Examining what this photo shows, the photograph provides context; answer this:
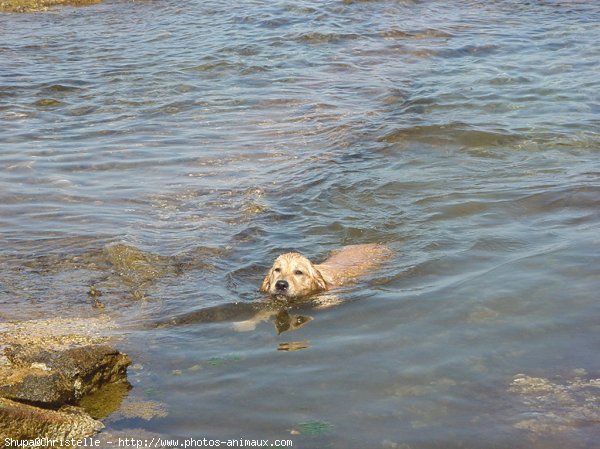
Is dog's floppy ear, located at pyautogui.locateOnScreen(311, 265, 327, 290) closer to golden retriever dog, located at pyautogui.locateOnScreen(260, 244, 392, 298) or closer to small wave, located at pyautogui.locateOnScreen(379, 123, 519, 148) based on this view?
golden retriever dog, located at pyautogui.locateOnScreen(260, 244, 392, 298)

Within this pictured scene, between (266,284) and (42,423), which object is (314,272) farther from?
(42,423)

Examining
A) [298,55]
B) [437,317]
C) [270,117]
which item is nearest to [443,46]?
[298,55]

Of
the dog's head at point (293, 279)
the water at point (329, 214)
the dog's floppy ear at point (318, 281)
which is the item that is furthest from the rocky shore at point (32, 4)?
the dog's floppy ear at point (318, 281)

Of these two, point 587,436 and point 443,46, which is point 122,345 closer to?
point 587,436

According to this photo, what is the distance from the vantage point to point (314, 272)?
24.0ft

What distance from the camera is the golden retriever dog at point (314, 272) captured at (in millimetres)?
7105

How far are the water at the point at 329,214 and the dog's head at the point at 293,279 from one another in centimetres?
16

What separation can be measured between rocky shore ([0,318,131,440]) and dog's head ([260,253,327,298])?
176 cm

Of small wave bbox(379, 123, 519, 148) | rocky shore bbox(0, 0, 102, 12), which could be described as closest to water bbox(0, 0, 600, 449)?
small wave bbox(379, 123, 519, 148)

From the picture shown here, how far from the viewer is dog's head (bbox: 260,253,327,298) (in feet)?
23.2

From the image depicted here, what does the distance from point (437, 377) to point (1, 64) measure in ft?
39.2

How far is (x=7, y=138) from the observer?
11305mm

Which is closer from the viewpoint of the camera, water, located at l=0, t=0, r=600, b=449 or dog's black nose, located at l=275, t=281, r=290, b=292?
water, located at l=0, t=0, r=600, b=449

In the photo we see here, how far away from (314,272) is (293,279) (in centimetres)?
30
